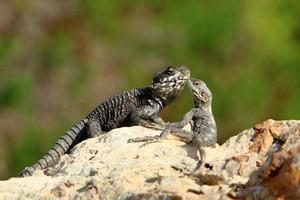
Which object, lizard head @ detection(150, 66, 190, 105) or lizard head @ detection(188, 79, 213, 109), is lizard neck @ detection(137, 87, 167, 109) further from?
lizard head @ detection(188, 79, 213, 109)

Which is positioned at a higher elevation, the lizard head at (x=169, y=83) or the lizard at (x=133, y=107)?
the lizard head at (x=169, y=83)

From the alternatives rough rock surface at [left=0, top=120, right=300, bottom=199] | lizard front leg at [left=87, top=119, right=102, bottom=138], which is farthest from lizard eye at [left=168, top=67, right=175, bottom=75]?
rough rock surface at [left=0, top=120, right=300, bottom=199]

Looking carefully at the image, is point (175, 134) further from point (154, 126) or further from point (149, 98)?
point (149, 98)

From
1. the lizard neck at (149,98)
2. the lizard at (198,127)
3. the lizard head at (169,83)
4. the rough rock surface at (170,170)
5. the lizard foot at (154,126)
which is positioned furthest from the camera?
the lizard neck at (149,98)

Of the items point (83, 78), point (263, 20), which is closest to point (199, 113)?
point (83, 78)

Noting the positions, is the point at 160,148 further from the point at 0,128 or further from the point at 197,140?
the point at 0,128

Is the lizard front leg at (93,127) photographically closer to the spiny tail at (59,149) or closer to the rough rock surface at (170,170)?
the spiny tail at (59,149)

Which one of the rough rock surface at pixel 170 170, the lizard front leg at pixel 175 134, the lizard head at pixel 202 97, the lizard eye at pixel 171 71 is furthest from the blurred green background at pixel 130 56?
the rough rock surface at pixel 170 170
